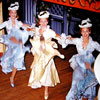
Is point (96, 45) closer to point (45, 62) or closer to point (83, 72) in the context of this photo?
point (83, 72)

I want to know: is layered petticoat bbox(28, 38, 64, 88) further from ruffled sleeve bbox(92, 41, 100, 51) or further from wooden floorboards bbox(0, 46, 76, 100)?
ruffled sleeve bbox(92, 41, 100, 51)

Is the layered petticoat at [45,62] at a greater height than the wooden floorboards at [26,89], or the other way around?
the layered petticoat at [45,62]

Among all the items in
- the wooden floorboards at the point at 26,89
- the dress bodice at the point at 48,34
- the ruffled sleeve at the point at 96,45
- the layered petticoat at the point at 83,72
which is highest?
the dress bodice at the point at 48,34

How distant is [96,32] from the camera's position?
5.57 meters

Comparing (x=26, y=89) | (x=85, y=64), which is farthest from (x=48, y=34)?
(x=26, y=89)

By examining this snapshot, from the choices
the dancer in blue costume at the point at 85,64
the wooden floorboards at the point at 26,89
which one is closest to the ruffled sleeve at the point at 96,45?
the dancer in blue costume at the point at 85,64

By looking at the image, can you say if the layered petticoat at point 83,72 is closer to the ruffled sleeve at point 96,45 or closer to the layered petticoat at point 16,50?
the ruffled sleeve at point 96,45

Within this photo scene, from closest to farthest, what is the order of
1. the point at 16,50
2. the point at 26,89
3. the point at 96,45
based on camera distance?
the point at 96,45 < the point at 16,50 < the point at 26,89

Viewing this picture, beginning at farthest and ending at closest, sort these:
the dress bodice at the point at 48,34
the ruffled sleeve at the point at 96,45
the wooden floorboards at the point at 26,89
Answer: the wooden floorboards at the point at 26,89
the dress bodice at the point at 48,34
the ruffled sleeve at the point at 96,45

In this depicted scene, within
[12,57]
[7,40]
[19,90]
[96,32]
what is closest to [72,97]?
[19,90]

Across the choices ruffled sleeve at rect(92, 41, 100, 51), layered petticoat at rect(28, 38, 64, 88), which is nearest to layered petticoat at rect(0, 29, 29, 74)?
layered petticoat at rect(28, 38, 64, 88)

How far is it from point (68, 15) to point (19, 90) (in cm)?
373

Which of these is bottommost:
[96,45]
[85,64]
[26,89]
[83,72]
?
[26,89]

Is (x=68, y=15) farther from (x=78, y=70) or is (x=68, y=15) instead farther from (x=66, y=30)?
(x=78, y=70)
